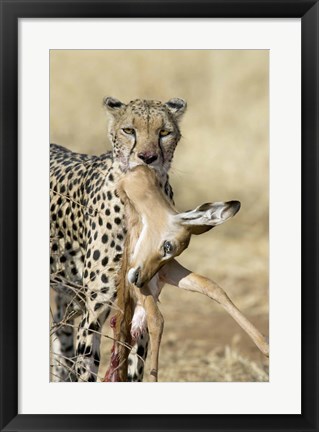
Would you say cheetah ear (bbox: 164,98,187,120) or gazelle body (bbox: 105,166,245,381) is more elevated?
cheetah ear (bbox: 164,98,187,120)

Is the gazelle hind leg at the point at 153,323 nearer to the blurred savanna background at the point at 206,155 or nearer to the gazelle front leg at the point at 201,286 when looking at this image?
the gazelle front leg at the point at 201,286

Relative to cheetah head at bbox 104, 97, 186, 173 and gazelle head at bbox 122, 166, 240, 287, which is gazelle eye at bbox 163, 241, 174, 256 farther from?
cheetah head at bbox 104, 97, 186, 173

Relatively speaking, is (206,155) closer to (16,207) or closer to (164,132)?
(164,132)

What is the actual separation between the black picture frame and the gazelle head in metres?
0.28

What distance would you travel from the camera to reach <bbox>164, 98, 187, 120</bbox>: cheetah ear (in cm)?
407

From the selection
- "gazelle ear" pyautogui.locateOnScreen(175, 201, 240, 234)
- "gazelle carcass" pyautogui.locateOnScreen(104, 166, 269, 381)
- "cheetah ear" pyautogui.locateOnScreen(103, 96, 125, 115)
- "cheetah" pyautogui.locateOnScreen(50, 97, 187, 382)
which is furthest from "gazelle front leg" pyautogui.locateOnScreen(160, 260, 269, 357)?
"cheetah ear" pyautogui.locateOnScreen(103, 96, 125, 115)

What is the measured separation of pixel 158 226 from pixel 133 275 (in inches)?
7.7

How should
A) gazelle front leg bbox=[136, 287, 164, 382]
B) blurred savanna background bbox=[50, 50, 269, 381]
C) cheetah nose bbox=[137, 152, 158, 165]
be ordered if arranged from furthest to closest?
blurred savanna background bbox=[50, 50, 269, 381] → cheetah nose bbox=[137, 152, 158, 165] → gazelle front leg bbox=[136, 287, 164, 382]

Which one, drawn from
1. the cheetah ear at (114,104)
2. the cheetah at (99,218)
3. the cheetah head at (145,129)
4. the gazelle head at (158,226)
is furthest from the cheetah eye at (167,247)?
the cheetah ear at (114,104)

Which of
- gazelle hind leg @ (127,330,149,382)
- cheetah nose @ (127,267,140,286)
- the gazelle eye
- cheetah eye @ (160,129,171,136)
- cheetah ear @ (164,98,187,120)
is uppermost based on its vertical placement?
cheetah ear @ (164,98,187,120)

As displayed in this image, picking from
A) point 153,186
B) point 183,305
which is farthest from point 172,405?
point 183,305

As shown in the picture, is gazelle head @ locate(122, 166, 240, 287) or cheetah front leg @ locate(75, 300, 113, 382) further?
cheetah front leg @ locate(75, 300, 113, 382)

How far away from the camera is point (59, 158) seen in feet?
15.8

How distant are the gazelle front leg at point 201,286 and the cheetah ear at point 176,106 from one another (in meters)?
0.59
